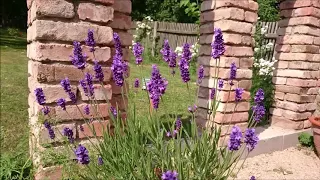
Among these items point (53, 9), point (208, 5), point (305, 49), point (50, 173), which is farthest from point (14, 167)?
point (305, 49)

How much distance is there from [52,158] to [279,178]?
2.67 m

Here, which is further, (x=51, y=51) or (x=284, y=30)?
(x=284, y=30)

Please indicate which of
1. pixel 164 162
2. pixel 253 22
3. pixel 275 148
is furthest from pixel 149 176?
pixel 275 148

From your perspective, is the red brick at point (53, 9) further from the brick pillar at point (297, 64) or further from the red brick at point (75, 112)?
the brick pillar at point (297, 64)

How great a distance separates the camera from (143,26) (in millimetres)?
12820

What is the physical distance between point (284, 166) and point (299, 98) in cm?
129

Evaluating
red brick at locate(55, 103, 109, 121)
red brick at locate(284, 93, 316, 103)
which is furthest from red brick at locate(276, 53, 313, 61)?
→ red brick at locate(55, 103, 109, 121)

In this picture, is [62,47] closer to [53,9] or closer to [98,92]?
[53,9]

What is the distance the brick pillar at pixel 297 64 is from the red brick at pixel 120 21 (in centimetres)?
295

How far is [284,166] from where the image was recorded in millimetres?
3756

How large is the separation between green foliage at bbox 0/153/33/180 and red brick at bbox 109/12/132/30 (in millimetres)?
1482

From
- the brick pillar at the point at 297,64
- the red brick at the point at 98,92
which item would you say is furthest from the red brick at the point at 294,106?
the red brick at the point at 98,92

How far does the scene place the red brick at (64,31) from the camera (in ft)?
6.90

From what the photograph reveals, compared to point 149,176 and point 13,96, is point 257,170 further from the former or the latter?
point 13,96
